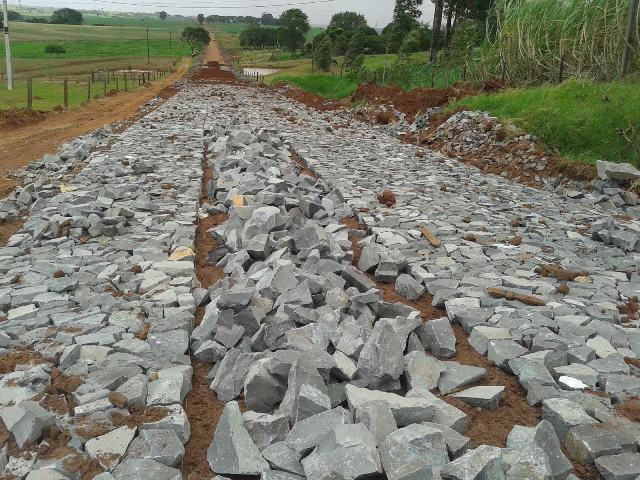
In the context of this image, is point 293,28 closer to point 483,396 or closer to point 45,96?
point 45,96

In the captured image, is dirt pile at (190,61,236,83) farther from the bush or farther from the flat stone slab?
the flat stone slab

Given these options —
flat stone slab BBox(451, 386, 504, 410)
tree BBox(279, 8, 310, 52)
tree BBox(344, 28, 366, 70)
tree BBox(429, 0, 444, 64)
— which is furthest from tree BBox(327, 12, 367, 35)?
flat stone slab BBox(451, 386, 504, 410)

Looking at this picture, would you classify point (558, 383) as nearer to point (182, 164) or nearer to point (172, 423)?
point (172, 423)

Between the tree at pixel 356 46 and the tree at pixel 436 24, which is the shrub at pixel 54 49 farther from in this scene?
the tree at pixel 436 24

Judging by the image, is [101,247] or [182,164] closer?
[101,247]

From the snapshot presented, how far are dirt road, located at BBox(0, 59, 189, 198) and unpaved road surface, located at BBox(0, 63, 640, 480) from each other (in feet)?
18.1

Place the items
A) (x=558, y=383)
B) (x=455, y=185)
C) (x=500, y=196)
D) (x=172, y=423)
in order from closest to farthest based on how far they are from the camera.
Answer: (x=172, y=423) → (x=558, y=383) → (x=500, y=196) → (x=455, y=185)

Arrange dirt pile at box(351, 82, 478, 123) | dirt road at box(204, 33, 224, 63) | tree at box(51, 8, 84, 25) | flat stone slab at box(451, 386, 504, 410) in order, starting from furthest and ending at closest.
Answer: tree at box(51, 8, 84, 25) → dirt road at box(204, 33, 224, 63) → dirt pile at box(351, 82, 478, 123) → flat stone slab at box(451, 386, 504, 410)

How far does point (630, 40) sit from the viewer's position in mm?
12609

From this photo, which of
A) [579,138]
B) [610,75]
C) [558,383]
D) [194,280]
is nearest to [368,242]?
[194,280]

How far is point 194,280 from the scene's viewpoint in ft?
17.6

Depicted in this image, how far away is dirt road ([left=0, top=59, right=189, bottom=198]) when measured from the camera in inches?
512

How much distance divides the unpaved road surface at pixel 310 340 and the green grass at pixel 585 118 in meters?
3.16

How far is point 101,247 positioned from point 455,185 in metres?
5.98
